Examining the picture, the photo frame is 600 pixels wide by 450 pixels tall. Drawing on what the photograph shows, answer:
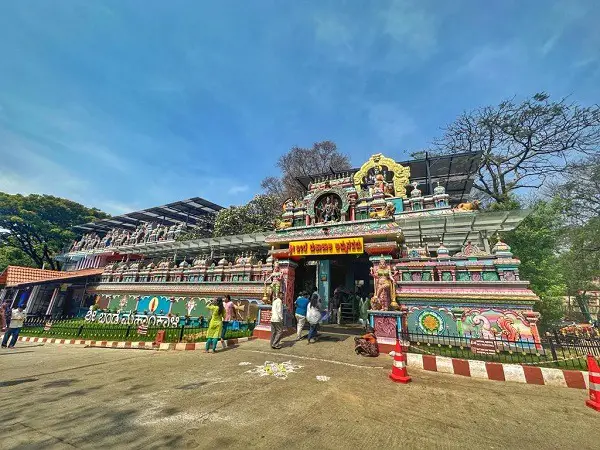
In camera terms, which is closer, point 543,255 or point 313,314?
point 313,314

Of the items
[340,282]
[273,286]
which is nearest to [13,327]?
[273,286]

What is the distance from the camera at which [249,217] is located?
85.9 ft

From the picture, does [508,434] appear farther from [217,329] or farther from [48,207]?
[48,207]

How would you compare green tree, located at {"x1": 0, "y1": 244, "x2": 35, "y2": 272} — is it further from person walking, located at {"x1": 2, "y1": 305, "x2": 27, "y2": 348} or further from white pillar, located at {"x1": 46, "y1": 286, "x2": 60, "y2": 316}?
person walking, located at {"x1": 2, "y1": 305, "x2": 27, "y2": 348}

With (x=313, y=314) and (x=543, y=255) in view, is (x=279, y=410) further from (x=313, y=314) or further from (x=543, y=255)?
(x=543, y=255)

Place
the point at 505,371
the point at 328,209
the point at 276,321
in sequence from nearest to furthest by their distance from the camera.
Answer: the point at 505,371 → the point at 276,321 → the point at 328,209

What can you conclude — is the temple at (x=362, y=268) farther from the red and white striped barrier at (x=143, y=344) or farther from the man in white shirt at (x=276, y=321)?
the man in white shirt at (x=276, y=321)

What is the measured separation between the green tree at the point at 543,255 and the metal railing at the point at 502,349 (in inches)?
295

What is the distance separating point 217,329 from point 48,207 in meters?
40.4

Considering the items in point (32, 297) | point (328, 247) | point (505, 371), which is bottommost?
point (505, 371)

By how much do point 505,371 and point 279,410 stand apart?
5.38m

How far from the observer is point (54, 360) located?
27.0ft

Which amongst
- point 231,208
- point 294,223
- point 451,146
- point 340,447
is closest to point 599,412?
point 340,447

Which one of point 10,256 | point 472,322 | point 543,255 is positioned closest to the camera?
point 472,322
